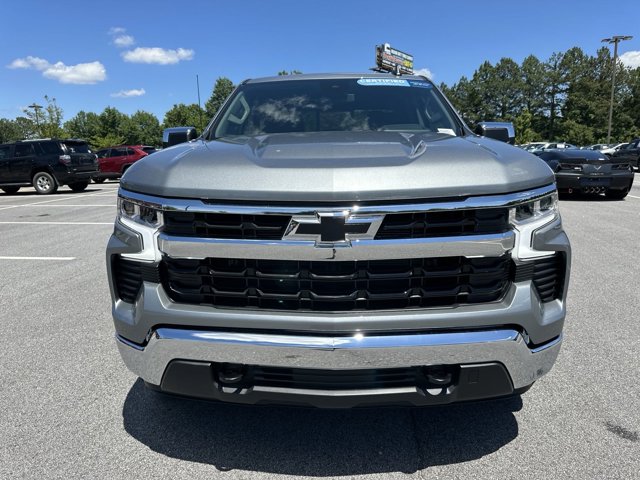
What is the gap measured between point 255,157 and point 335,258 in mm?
600

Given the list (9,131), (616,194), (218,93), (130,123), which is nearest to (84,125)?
(130,123)

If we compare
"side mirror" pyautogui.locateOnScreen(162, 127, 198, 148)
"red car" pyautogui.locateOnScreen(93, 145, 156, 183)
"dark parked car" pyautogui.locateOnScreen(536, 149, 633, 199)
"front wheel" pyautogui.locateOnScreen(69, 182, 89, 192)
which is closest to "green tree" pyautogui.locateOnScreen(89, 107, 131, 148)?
"red car" pyautogui.locateOnScreen(93, 145, 156, 183)

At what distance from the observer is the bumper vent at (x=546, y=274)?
1.92 meters

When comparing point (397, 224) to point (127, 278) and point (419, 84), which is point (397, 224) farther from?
point (419, 84)

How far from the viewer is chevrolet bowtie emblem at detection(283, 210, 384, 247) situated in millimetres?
1793

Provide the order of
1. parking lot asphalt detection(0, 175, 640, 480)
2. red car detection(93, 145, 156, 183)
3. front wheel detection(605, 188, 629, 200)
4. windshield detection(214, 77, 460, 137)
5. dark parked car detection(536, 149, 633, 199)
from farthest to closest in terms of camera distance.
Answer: red car detection(93, 145, 156, 183)
front wheel detection(605, 188, 629, 200)
dark parked car detection(536, 149, 633, 199)
windshield detection(214, 77, 460, 137)
parking lot asphalt detection(0, 175, 640, 480)

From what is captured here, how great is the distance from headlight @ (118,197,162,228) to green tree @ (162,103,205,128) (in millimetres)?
103262

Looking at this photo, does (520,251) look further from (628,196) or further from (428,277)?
(628,196)

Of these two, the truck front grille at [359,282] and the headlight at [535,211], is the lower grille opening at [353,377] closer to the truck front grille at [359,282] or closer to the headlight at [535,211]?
Result: the truck front grille at [359,282]

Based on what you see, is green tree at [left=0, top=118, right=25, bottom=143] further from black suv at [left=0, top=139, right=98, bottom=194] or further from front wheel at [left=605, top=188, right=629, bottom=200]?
front wheel at [left=605, top=188, right=629, bottom=200]

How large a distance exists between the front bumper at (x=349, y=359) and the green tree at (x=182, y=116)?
340 feet

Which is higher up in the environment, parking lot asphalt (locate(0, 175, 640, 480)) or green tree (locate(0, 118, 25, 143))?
green tree (locate(0, 118, 25, 143))

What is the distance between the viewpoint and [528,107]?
8888 centimetres

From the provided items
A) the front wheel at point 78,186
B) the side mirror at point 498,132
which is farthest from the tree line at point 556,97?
the side mirror at point 498,132
